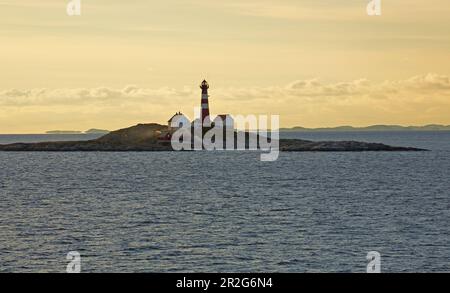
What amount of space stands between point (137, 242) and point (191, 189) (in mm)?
39285

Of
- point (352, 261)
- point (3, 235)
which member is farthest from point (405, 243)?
point (3, 235)

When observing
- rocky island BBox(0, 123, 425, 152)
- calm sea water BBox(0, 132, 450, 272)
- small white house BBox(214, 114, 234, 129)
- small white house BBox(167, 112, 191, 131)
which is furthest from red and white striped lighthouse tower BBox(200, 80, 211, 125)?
calm sea water BBox(0, 132, 450, 272)

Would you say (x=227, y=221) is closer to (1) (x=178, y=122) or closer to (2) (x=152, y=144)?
(1) (x=178, y=122)

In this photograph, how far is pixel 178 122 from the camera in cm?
15875

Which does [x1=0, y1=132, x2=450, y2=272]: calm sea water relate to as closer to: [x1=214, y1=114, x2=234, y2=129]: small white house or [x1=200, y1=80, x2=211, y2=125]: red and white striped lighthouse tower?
[x1=200, y1=80, x2=211, y2=125]: red and white striped lighthouse tower

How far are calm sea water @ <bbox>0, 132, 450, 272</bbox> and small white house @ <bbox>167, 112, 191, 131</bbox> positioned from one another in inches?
2093

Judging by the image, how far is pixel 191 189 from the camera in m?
81.1

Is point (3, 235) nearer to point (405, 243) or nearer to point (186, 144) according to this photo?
point (405, 243)

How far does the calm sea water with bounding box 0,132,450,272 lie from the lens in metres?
36.2

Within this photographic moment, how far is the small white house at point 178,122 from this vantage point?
157m

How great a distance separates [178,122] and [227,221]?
10804 centimetres

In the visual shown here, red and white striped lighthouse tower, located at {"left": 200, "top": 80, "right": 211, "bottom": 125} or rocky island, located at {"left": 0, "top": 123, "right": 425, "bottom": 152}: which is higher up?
red and white striped lighthouse tower, located at {"left": 200, "top": 80, "right": 211, "bottom": 125}

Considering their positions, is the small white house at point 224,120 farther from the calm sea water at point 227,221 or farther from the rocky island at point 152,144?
the calm sea water at point 227,221

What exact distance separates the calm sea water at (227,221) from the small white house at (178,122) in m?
53.2
